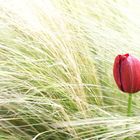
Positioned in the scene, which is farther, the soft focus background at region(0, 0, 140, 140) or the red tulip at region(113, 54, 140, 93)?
the soft focus background at region(0, 0, 140, 140)

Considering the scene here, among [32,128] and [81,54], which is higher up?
[81,54]

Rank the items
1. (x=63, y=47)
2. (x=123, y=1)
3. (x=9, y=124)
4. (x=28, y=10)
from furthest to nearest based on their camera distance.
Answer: (x=123, y=1) → (x=28, y=10) → (x=63, y=47) → (x=9, y=124)

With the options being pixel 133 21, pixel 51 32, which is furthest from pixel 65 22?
pixel 133 21

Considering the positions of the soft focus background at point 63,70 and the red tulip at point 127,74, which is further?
the soft focus background at point 63,70

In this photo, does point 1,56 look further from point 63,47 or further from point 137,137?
point 137,137

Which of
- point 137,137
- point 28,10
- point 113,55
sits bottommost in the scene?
point 137,137
